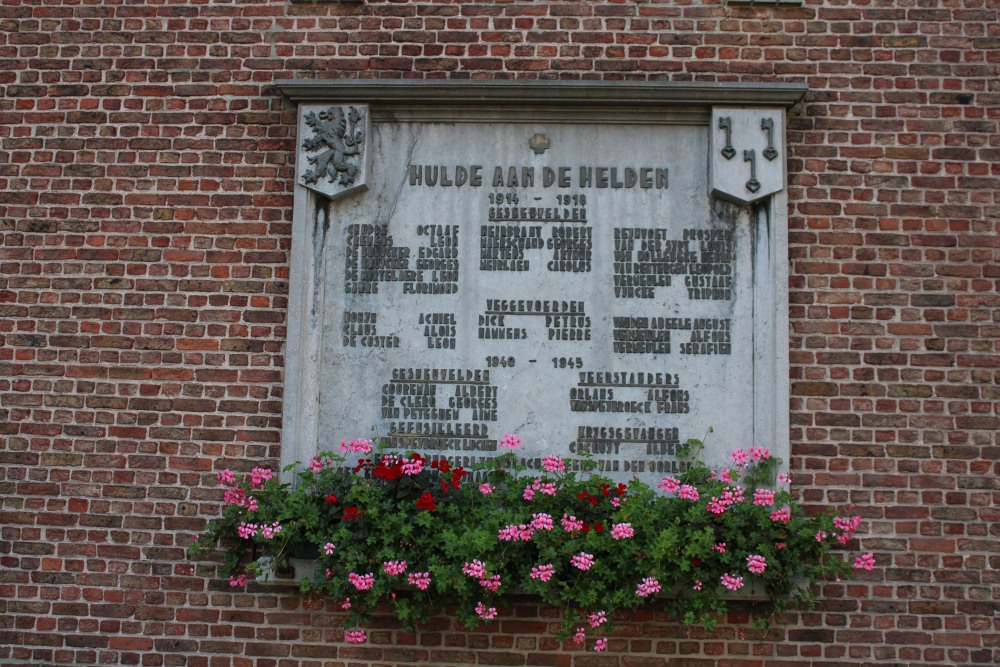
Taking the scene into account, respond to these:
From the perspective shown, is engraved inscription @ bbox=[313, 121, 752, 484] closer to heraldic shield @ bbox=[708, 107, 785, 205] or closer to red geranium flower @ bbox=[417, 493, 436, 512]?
heraldic shield @ bbox=[708, 107, 785, 205]

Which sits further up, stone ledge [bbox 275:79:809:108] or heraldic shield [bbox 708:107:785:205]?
stone ledge [bbox 275:79:809:108]

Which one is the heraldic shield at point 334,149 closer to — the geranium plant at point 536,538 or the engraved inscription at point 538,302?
the engraved inscription at point 538,302

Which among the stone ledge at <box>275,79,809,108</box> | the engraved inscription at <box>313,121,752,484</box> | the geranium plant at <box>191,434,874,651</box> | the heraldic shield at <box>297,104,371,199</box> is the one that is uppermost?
the stone ledge at <box>275,79,809,108</box>

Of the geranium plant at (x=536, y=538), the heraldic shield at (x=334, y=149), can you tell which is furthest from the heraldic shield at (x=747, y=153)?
the heraldic shield at (x=334, y=149)

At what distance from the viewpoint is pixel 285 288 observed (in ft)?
16.3

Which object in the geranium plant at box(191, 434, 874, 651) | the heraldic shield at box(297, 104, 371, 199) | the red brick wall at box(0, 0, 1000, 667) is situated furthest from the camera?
the heraldic shield at box(297, 104, 371, 199)

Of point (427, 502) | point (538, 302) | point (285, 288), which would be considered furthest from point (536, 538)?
point (285, 288)

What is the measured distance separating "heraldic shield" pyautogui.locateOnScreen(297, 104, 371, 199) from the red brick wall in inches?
8.1

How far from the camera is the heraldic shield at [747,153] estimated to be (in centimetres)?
484

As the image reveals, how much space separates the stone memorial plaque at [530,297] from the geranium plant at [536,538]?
0.81 ft

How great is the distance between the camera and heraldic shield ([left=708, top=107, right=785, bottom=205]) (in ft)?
15.9

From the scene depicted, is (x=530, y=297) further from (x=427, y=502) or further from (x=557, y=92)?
(x=427, y=502)

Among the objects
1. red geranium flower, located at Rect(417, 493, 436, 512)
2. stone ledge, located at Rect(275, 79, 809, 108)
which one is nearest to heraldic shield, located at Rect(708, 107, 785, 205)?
stone ledge, located at Rect(275, 79, 809, 108)

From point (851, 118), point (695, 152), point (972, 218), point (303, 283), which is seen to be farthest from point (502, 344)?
point (972, 218)
